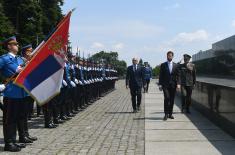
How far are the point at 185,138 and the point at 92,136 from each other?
1925 mm

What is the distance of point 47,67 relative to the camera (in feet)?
30.0

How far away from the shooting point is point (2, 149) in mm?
9297

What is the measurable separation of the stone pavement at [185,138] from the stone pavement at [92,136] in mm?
258

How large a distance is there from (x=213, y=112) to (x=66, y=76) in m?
3.89

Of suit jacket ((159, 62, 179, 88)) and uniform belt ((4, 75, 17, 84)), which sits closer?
uniform belt ((4, 75, 17, 84))

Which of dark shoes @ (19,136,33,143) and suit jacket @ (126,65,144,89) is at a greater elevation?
suit jacket @ (126,65,144,89)

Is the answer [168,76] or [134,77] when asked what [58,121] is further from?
[134,77]

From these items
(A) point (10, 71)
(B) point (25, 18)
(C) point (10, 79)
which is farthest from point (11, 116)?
(B) point (25, 18)

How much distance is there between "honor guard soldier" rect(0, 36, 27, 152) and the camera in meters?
9.08

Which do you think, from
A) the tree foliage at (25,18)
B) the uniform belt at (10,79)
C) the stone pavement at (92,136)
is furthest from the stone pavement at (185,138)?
the tree foliage at (25,18)

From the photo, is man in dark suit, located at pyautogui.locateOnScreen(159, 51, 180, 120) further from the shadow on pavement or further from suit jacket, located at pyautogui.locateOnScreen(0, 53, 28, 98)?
suit jacket, located at pyautogui.locateOnScreen(0, 53, 28, 98)

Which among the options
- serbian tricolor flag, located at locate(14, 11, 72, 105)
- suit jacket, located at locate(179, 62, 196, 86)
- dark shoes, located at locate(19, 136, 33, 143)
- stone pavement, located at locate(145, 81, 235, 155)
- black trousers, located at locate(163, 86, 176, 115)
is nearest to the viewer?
serbian tricolor flag, located at locate(14, 11, 72, 105)

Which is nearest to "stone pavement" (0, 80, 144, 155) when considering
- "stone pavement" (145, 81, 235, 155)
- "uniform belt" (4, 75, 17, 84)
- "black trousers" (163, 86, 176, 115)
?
"stone pavement" (145, 81, 235, 155)

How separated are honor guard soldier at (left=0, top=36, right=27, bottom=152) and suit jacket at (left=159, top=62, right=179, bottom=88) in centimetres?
596
